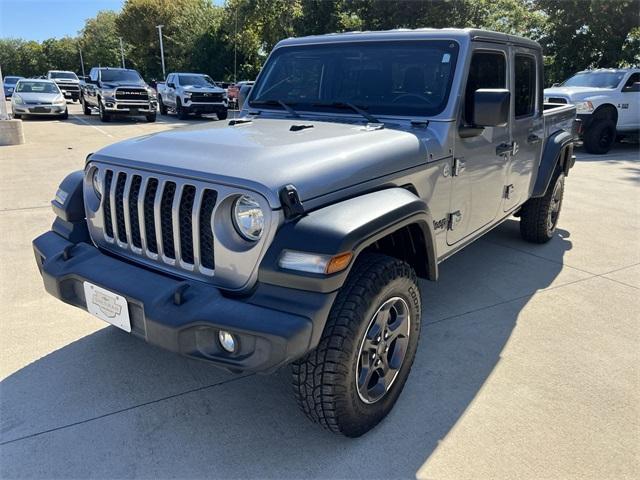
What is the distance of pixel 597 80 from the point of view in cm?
1255

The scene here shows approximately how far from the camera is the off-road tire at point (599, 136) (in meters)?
11.9

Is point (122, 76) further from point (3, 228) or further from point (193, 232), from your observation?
point (193, 232)

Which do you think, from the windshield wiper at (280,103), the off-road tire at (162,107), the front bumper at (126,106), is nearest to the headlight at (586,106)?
the windshield wiper at (280,103)

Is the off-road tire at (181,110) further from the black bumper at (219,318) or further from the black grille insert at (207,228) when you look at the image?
the black grille insert at (207,228)

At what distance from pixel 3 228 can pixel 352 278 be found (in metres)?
4.89

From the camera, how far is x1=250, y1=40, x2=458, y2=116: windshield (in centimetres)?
317

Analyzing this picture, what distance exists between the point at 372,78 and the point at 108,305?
2.16 meters

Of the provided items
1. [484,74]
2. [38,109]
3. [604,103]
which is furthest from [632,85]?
[38,109]

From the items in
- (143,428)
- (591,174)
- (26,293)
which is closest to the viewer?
(143,428)

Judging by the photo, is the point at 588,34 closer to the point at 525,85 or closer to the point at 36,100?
the point at 525,85

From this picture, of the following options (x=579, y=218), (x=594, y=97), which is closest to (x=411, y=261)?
(x=579, y=218)

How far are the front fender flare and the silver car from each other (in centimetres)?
1929

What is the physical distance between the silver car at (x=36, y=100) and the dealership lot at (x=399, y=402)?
16.2 meters

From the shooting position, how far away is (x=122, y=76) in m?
18.1
